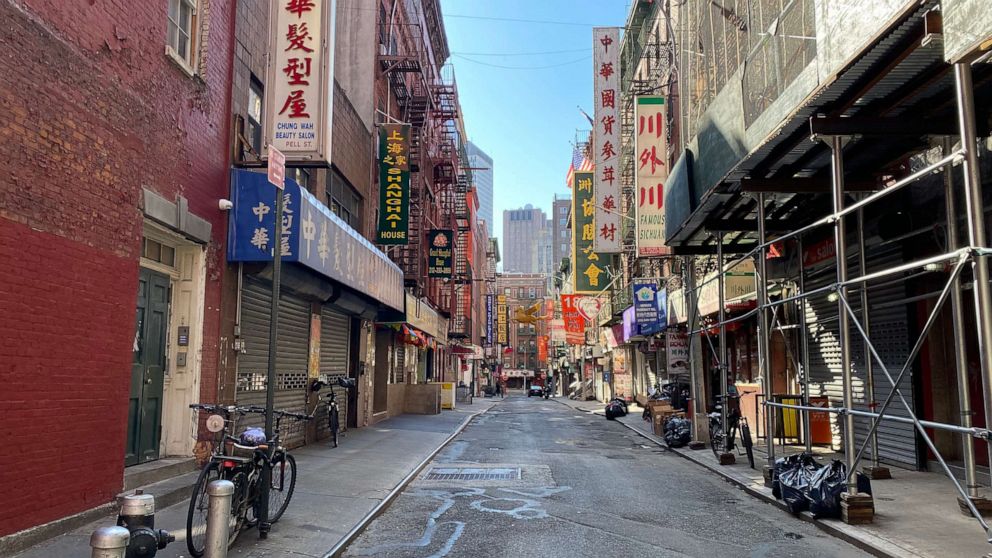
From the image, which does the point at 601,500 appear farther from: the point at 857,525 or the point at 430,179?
the point at 430,179

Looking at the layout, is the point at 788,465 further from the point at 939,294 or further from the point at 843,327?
the point at 939,294

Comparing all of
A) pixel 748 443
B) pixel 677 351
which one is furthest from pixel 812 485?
pixel 677 351

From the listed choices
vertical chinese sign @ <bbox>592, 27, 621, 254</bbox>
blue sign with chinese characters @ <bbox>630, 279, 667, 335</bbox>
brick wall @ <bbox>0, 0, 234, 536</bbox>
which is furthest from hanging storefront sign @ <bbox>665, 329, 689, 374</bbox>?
brick wall @ <bbox>0, 0, 234, 536</bbox>

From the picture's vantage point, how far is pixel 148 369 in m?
9.04

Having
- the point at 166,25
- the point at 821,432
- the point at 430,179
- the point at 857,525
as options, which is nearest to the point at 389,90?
the point at 430,179

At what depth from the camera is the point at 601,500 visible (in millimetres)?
9469

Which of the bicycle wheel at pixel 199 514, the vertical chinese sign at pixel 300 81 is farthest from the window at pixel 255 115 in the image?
the bicycle wheel at pixel 199 514

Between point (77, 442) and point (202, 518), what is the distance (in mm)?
1901

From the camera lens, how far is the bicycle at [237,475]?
6012 mm

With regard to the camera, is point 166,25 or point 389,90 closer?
point 166,25

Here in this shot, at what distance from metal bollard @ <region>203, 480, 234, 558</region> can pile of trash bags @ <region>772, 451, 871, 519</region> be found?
20.7 ft

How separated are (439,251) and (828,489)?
2297cm

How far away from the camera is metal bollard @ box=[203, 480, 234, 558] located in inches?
223

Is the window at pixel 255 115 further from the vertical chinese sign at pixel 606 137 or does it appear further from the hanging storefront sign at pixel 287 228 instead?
the vertical chinese sign at pixel 606 137
